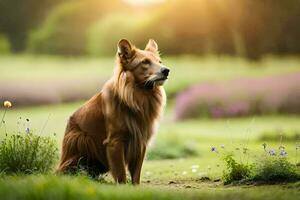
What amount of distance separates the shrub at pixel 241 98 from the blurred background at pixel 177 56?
0.06 ft

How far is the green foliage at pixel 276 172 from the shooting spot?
6.58 meters

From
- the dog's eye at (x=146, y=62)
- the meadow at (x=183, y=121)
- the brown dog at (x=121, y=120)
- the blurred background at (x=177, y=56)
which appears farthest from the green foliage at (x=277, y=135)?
the dog's eye at (x=146, y=62)

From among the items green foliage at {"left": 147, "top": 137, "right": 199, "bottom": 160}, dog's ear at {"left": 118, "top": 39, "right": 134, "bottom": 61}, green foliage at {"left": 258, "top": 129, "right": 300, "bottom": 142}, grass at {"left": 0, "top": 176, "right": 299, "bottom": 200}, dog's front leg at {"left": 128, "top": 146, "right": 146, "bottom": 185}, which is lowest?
grass at {"left": 0, "top": 176, "right": 299, "bottom": 200}

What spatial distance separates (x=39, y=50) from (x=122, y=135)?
6341 millimetres

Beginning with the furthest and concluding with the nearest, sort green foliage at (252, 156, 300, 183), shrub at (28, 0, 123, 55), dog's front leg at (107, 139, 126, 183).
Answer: shrub at (28, 0, 123, 55) → green foliage at (252, 156, 300, 183) → dog's front leg at (107, 139, 126, 183)

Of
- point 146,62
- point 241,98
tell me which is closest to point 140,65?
point 146,62

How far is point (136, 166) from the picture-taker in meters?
6.66

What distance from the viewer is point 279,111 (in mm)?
11695

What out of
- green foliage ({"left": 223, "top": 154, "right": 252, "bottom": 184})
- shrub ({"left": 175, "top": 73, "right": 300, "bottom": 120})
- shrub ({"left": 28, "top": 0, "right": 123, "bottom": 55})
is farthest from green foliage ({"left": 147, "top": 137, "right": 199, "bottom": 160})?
green foliage ({"left": 223, "top": 154, "right": 252, "bottom": 184})

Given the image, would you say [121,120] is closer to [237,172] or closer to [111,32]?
[237,172]

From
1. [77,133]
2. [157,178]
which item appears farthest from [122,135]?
[157,178]

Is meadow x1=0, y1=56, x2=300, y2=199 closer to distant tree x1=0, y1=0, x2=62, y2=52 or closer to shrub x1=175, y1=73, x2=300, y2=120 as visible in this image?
shrub x1=175, y1=73, x2=300, y2=120

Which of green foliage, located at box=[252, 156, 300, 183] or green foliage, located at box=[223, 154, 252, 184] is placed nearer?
green foliage, located at box=[252, 156, 300, 183]

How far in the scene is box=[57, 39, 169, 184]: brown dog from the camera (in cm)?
652
